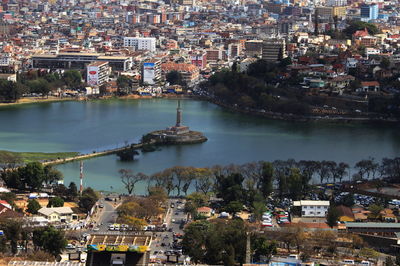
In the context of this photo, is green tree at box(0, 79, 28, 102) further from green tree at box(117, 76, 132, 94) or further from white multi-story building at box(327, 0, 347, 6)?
white multi-story building at box(327, 0, 347, 6)

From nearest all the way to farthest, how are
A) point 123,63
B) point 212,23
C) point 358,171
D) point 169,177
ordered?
point 169,177 → point 358,171 → point 123,63 → point 212,23

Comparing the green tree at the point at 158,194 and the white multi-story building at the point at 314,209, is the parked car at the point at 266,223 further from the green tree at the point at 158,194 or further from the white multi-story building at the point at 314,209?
the green tree at the point at 158,194

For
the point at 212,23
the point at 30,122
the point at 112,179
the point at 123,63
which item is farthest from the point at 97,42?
the point at 112,179

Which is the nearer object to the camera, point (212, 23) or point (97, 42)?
point (97, 42)

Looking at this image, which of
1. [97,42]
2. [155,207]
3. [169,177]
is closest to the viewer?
[155,207]

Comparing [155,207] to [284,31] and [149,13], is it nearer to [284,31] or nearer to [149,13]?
[284,31]

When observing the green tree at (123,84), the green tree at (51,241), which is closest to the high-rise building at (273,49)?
the green tree at (123,84)

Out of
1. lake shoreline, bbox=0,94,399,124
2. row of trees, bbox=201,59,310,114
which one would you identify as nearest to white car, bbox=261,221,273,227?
lake shoreline, bbox=0,94,399,124
